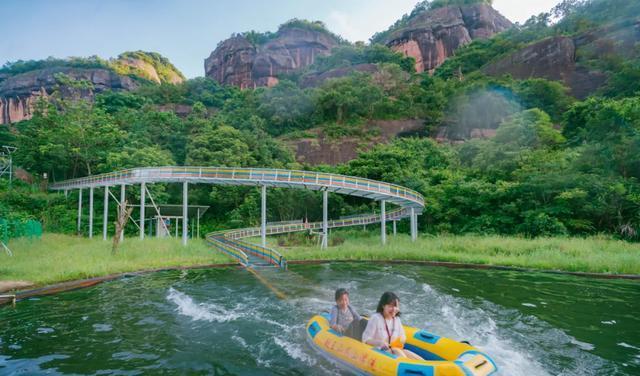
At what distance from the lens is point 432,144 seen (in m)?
48.2

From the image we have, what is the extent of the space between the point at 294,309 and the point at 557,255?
1389 cm

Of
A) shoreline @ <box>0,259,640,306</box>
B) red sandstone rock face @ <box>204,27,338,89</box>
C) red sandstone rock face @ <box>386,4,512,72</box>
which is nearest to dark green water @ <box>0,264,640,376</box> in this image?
shoreline @ <box>0,259,640,306</box>

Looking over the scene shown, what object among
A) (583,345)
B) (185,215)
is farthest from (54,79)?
(583,345)

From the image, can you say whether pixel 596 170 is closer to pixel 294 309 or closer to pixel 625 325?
pixel 625 325

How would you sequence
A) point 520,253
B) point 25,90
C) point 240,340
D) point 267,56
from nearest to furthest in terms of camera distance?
1. point 240,340
2. point 520,253
3. point 25,90
4. point 267,56

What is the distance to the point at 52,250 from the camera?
20.0 meters

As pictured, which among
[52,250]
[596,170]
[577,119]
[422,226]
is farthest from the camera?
[577,119]

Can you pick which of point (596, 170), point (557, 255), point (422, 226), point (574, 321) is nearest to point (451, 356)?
point (574, 321)

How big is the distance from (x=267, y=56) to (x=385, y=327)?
95.1 m

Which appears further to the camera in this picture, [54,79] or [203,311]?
[54,79]

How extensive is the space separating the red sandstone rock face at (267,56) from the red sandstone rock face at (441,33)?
835 inches

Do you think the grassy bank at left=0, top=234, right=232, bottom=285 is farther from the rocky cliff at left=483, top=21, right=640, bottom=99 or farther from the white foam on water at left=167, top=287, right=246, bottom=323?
the rocky cliff at left=483, top=21, right=640, bottom=99

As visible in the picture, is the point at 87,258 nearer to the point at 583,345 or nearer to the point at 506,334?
the point at 506,334

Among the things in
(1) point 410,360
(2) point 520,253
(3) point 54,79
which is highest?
(3) point 54,79
